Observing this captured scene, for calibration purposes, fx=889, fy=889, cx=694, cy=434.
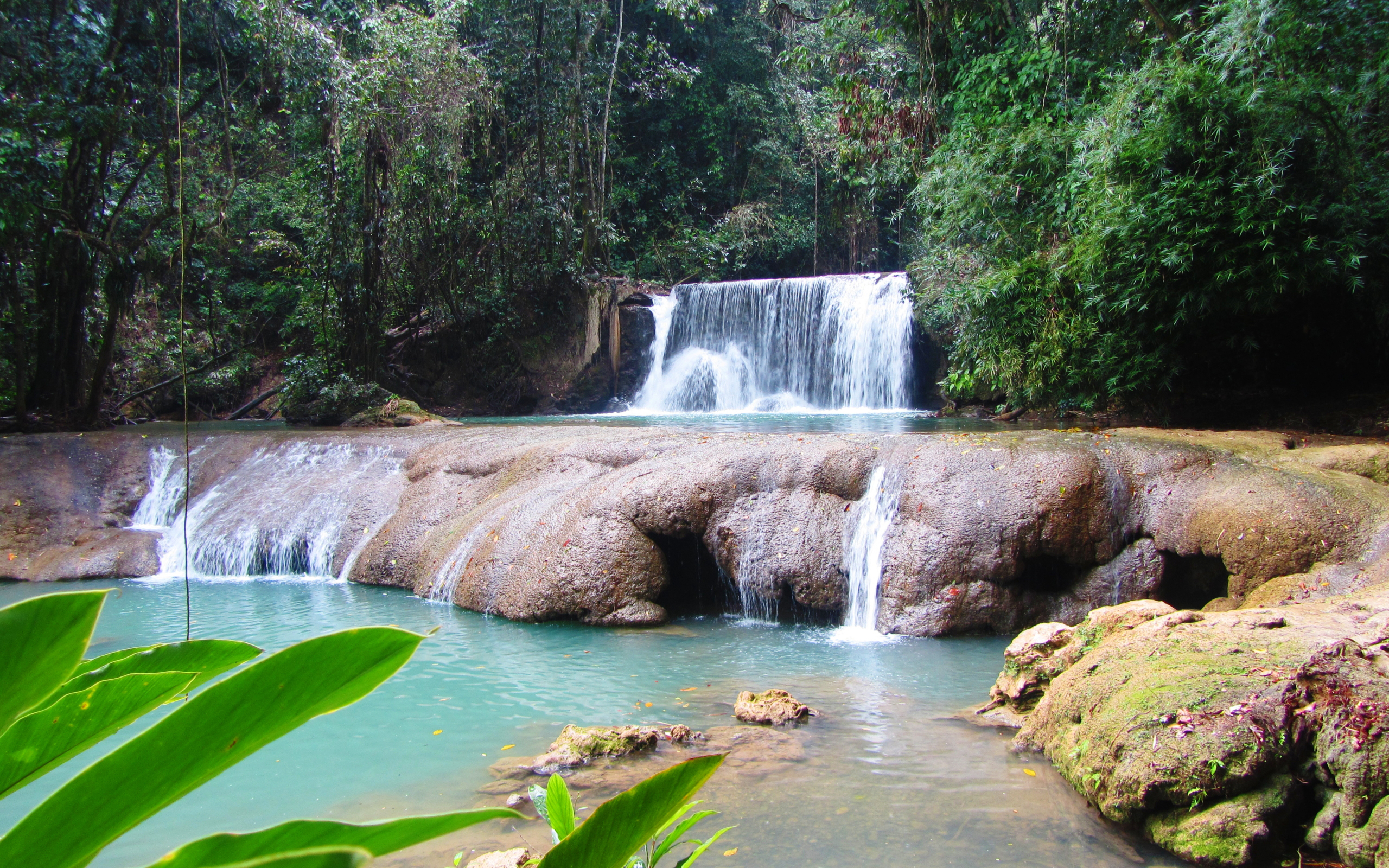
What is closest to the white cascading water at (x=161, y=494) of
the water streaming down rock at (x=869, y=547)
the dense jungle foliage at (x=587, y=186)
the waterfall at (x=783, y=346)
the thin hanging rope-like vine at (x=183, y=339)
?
the thin hanging rope-like vine at (x=183, y=339)

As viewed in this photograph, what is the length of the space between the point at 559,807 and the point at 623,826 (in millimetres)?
702

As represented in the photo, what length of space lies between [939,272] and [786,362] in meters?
5.17

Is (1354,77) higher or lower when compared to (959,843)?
higher

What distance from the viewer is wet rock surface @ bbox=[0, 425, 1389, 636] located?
6.02m

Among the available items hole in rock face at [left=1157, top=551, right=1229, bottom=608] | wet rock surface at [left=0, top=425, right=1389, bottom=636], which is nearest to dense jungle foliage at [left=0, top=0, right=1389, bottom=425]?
wet rock surface at [left=0, top=425, right=1389, bottom=636]

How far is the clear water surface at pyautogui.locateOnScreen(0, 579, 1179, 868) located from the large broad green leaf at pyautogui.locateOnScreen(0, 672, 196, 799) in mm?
3038

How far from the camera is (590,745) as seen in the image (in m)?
4.22

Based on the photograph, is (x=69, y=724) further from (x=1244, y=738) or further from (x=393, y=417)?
(x=393, y=417)

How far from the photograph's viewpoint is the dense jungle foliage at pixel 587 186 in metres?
8.35

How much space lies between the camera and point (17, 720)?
60 cm

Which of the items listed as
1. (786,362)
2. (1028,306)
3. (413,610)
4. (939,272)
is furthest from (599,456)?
(786,362)

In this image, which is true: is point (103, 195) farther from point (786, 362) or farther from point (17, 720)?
point (17, 720)

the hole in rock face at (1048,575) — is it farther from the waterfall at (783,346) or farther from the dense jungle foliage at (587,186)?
the waterfall at (783,346)

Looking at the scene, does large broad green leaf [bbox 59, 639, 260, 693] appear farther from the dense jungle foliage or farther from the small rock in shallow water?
the dense jungle foliage
